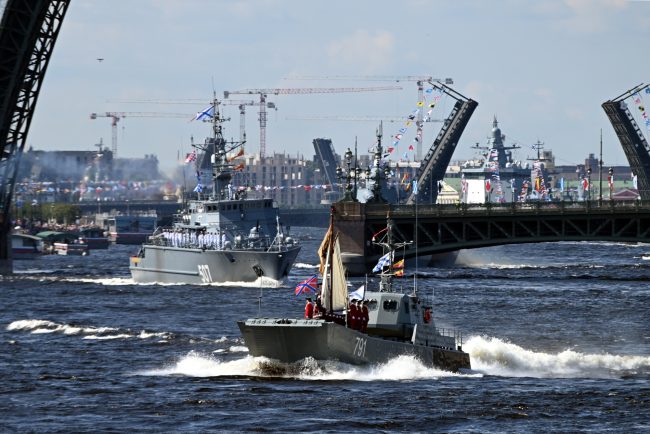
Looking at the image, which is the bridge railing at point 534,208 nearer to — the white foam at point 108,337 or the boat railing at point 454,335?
the boat railing at point 454,335

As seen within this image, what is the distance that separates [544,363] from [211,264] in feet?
137

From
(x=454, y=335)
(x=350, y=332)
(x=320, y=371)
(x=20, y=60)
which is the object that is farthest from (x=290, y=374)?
(x=20, y=60)

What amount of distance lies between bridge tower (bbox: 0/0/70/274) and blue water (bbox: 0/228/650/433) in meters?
10.8

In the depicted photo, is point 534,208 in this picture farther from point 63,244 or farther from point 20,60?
point 63,244

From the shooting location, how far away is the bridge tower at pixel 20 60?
79.9 m

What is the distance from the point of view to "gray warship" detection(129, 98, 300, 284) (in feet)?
294

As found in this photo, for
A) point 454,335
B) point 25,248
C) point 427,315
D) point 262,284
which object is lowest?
point 454,335

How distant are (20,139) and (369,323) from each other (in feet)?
163

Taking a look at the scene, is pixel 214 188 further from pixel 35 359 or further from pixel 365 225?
pixel 35 359

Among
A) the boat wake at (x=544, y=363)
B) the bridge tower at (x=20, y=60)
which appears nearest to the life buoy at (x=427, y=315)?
the boat wake at (x=544, y=363)

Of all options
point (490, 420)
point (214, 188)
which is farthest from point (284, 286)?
point (490, 420)

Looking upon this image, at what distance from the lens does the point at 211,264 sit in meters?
90.1

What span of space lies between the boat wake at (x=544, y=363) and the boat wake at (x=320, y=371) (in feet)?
10.3

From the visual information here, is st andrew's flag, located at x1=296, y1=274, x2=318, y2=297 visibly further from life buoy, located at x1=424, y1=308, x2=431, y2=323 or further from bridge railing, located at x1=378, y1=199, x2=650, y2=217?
bridge railing, located at x1=378, y1=199, x2=650, y2=217
